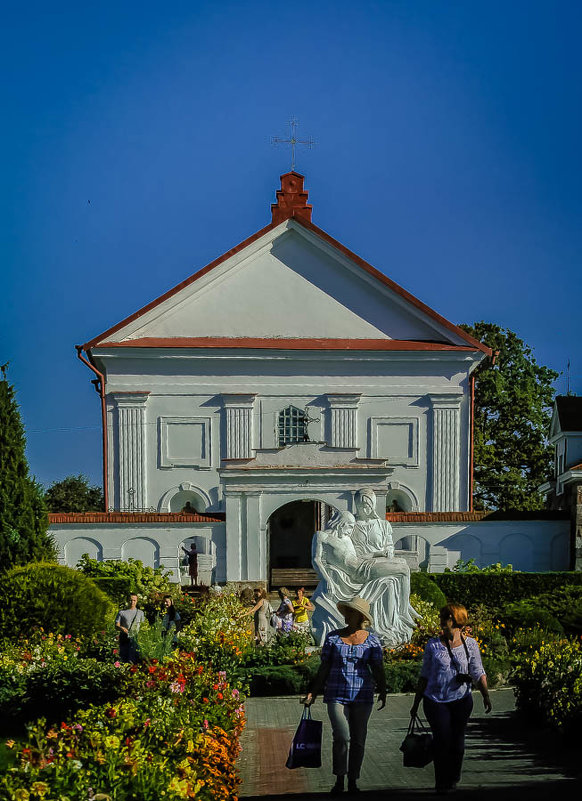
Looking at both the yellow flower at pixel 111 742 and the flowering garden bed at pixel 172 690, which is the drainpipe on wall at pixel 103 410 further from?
the yellow flower at pixel 111 742

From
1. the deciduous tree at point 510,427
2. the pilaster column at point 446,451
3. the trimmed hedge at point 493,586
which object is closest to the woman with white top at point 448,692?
Result: the trimmed hedge at point 493,586

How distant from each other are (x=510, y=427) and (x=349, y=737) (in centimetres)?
3755

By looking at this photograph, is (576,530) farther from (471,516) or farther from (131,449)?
(131,449)

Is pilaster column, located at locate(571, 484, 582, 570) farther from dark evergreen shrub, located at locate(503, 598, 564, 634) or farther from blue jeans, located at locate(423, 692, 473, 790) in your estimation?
blue jeans, located at locate(423, 692, 473, 790)

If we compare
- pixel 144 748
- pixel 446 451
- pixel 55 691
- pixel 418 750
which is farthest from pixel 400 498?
pixel 144 748

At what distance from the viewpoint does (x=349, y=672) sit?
9.28m

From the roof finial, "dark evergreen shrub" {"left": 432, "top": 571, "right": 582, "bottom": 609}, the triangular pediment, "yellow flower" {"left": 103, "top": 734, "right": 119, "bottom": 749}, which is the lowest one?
"dark evergreen shrub" {"left": 432, "top": 571, "right": 582, "bottom": 609}

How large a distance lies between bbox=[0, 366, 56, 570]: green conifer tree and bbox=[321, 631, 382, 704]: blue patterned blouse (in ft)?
50.2

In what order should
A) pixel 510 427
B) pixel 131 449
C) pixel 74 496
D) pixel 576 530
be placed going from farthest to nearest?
pixel 74 496 → pixel 510 427 → pixel 131 449 → pixel 576 530

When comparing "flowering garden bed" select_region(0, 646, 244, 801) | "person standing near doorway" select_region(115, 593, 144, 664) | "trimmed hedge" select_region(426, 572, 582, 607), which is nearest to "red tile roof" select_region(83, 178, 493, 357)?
"trimmed hedge" select_region(426, 572, 582, 607)

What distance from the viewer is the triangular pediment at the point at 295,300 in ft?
115

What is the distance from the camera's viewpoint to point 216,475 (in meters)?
34.2

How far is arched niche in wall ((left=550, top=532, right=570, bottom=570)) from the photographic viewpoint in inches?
1201

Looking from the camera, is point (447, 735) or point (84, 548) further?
point (84, 548)
